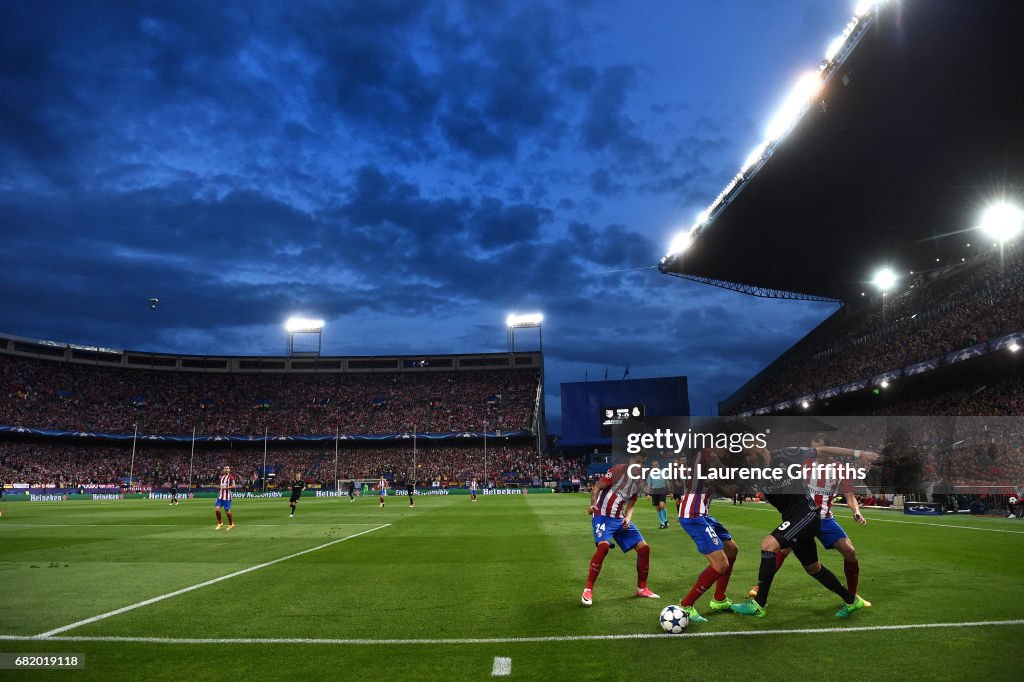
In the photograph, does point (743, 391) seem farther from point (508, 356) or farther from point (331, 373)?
point (331, 373)

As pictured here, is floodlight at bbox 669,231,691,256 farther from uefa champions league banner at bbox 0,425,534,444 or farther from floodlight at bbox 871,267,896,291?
uefa champions league banner at bbox 0,425,534,444

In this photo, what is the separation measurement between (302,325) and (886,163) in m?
71.8

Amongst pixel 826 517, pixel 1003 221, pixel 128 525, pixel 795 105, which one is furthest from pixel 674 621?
pixel 1003 221

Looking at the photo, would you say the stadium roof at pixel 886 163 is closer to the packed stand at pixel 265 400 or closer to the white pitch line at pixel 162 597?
the white pitch line at pixel 162 597

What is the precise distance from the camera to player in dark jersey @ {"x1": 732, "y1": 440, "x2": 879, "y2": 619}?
800 cm

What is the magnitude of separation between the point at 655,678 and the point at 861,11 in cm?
2928

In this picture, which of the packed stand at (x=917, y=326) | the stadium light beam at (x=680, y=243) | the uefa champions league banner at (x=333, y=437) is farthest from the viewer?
the uefa champions league banner at (x=333, y=437)

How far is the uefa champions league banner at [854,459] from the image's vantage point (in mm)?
8016

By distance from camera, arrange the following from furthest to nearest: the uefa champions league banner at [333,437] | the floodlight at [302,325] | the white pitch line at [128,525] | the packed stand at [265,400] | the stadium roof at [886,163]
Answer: the floodlight at [302,325] < the uefa champions league banner at [333,437] < the packed stand at [265,400] < the stadium roof at [886,163] < the white pitch line at [128,525]

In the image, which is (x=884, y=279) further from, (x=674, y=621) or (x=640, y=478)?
(x=674, y=621)

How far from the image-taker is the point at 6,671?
6.27 metres

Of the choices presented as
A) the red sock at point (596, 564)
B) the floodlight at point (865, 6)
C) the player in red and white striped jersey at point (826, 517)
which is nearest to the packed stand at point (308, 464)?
the floodlight at point (865, 6)

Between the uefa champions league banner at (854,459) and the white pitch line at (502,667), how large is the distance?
3.33 m

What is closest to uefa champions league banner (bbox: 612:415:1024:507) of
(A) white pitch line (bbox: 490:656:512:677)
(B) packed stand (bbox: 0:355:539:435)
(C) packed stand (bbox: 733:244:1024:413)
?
(A) white pitch line (bbox: 490:656:512:677)
